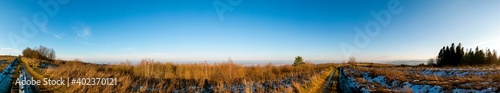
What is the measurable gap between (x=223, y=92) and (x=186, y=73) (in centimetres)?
635

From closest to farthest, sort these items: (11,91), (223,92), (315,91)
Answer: (11,91) → (223,92) → (315,91)

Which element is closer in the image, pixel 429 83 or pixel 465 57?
pixel 429 83

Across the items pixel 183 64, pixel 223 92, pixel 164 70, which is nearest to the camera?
pixel 223 92

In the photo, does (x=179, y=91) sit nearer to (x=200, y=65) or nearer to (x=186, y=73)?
(x=186, y=73)

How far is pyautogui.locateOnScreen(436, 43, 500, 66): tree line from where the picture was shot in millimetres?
62459

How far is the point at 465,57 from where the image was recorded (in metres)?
63.5

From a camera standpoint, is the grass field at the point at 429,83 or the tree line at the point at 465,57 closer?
the grass field at the point at 429,83

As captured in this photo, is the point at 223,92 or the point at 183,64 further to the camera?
the point at 183,64

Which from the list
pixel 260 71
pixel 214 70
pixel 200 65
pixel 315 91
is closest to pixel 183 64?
pixel 200 65

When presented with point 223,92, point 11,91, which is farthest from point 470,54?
point 11,91

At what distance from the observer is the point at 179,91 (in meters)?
9.77

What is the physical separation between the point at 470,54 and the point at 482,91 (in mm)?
69485

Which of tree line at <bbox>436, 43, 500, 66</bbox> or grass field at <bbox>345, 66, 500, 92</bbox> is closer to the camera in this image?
grass field at <bbox>345, 66, 500, 92</bbox>

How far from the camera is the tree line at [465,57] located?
62.5 m
